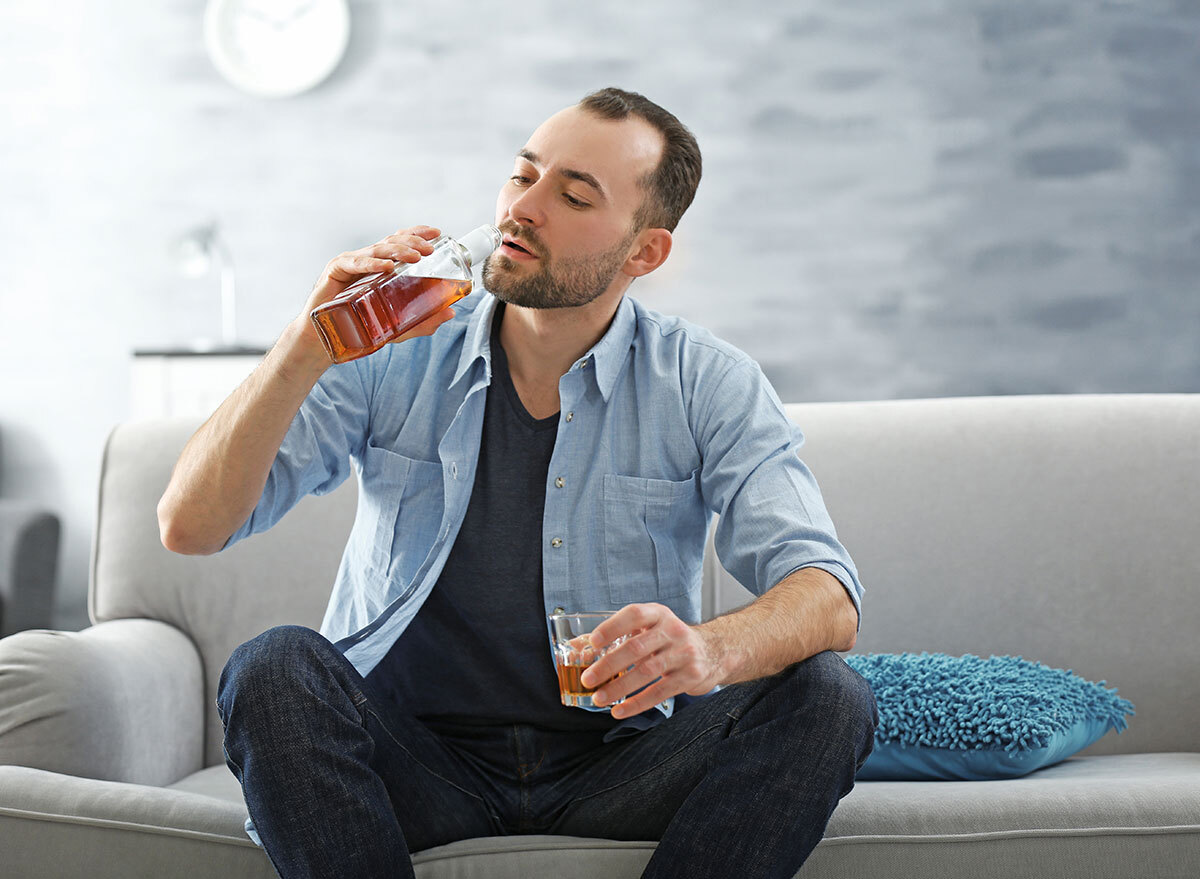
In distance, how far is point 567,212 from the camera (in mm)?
1471

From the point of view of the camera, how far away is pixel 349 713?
115cm

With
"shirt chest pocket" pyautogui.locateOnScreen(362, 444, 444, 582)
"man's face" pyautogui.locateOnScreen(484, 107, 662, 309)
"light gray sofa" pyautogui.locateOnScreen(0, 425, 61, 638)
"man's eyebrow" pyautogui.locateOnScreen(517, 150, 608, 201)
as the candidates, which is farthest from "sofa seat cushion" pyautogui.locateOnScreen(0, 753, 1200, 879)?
"light gray sofa" pyautogui.locateOnScreen(0, 425, 61, 638)

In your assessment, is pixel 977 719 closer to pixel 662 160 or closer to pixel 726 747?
pixel 726 747

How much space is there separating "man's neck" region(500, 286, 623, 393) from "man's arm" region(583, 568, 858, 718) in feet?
1.48

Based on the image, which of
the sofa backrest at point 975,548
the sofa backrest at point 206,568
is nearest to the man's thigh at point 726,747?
the sofa backrest at point 975,548

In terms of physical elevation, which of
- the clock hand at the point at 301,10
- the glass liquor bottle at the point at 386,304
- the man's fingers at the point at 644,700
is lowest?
the man's fingers at the point at 644,700

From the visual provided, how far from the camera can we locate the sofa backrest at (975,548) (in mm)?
1704

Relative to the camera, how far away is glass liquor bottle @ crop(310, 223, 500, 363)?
1159mm

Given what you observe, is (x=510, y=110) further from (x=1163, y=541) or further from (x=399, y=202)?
(x=1163, y=541)

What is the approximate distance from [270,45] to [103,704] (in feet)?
7.64

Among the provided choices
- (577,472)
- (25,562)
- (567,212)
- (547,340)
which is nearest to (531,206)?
(567,212)

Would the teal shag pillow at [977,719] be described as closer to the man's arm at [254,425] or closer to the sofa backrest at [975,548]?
the sofa backrest at [975,548]

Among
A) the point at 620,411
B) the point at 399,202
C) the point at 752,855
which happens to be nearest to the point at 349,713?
the point at 752,855

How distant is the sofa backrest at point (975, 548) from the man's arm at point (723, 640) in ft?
1.77
